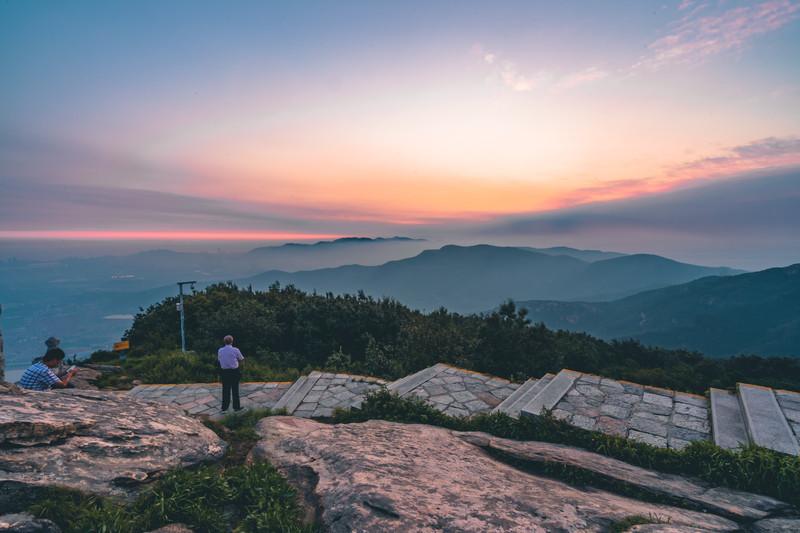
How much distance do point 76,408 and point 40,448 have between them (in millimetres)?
766

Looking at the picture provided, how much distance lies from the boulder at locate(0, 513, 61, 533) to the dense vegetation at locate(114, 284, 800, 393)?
247 inches

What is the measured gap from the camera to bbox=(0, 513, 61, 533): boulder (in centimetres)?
275

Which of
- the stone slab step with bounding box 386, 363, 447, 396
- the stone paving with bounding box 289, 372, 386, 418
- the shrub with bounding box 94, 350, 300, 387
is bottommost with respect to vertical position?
the shrub with bounding box 94, 350, 300, 387

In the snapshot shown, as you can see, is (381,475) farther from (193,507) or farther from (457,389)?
(457,389)

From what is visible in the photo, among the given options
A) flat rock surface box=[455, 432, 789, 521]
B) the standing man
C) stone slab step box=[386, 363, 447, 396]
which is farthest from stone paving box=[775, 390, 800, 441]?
the standing man

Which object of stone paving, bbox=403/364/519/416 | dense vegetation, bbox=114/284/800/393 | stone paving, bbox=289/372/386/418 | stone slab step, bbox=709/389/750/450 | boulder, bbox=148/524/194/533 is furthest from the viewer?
dense vegetation, bbox=114/284/800/393

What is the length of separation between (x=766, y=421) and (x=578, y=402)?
2.37 meters

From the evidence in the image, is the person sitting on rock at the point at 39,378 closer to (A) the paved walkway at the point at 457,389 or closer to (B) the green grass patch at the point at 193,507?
(B) the green grass patch at the point at 193,507

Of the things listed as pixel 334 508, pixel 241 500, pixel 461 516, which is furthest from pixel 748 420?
pixel 241 500

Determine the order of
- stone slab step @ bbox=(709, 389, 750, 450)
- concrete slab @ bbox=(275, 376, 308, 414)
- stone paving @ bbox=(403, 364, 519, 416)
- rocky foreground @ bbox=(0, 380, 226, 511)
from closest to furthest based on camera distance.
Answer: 1. rocky foreground @ bbox=(0, 380, 226, 511)
2. stone slab step @ bbox=(709, 389, 750, 450)
3. stone paving @ bbox=(403, 364, 519, 416)
4. concrete slab @ bbox=(275, 376, 308, 414)

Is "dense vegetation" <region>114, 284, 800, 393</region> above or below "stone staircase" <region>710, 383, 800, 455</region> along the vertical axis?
below

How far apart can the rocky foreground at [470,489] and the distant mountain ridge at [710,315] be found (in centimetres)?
8898

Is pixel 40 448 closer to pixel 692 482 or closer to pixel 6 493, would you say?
pixel 6 493

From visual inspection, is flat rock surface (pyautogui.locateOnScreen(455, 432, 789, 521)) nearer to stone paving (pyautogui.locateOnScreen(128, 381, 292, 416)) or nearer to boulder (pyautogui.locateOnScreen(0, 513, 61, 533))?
boulder (pyautogui.locateOnScreen(0, 513, 61, 533))
